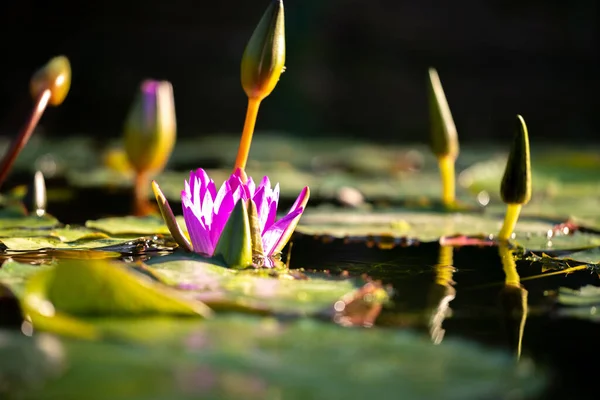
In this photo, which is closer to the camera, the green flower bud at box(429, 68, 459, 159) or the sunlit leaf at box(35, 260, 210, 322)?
the sunlit leaf at box(35, 260, 210, 322)

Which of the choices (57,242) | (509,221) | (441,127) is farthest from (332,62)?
(57,242)

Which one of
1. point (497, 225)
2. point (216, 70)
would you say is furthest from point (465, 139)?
point (497, 225)

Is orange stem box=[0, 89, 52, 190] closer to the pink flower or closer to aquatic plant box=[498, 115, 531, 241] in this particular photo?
the pink flower

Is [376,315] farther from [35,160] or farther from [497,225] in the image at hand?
[35,160]

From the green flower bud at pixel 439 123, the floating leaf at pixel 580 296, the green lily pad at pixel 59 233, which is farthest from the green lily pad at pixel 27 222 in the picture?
the floating leaf at pixel 580 296

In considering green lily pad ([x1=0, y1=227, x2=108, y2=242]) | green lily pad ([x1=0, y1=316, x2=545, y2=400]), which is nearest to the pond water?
green lily pad ([x1=0, y1=316, x2=545, y2=400])
